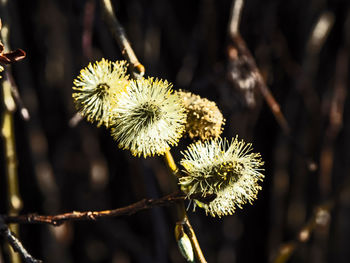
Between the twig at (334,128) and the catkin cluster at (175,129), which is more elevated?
the twig at (334,128)

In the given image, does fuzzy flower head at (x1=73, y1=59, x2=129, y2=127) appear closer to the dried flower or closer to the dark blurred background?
the dried flower

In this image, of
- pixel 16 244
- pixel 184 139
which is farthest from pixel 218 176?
pixel 184 139

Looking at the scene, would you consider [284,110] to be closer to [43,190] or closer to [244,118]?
[244,118]

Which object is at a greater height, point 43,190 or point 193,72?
point 193,72

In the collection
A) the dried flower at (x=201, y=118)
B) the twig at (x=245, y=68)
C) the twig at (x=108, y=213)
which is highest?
the twig at (x=245, y=68)

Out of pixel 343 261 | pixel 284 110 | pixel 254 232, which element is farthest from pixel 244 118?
pixel 343 261

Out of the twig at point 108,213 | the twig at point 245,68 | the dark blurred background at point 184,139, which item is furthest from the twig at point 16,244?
the dark blurred background at point 184,139

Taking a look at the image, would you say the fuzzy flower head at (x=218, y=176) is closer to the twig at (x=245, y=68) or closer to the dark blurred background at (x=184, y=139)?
the twig at (x=245, y=68)
